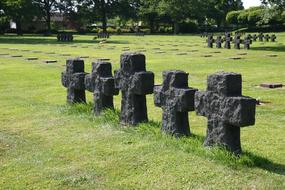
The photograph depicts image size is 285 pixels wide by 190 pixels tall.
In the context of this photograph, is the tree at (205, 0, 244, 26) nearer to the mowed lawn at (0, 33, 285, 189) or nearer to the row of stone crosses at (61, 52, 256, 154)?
the mowed lawn at (0, 33, 285, 189)

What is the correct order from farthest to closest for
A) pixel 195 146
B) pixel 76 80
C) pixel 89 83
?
pixel 76 80
pixel 89 83
pixel 195 146

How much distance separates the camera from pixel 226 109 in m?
5.65

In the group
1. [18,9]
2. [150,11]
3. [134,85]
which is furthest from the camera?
[150,11]

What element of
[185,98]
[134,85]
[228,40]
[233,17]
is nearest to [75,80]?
[134,85]

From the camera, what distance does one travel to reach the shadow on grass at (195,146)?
18.3 feet

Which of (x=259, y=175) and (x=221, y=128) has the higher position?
(x=221, y=128)

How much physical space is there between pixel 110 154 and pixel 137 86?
1298mm

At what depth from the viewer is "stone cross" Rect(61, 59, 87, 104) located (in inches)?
346

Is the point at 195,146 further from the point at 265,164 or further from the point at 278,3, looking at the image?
the point at 278,3

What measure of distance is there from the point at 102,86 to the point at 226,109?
2826 mm

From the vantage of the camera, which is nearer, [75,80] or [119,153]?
[119,153]

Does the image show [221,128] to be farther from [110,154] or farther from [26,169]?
[26,169]

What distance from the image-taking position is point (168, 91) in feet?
21.8

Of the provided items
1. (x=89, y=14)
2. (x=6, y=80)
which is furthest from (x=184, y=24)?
(x=6, y=80)
